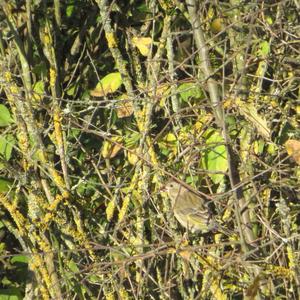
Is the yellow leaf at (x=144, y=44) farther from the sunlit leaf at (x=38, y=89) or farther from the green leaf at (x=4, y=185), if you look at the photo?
the green leaf at (x=4, y=185)

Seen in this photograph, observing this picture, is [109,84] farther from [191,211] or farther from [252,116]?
[252,116]

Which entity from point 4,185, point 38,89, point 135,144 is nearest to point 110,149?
point 135,144

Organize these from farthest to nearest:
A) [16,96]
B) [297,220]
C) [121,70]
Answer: [297,220] → [121,70] → [16,96]

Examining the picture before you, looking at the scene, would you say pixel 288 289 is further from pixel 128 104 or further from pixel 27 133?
pixel 27 133

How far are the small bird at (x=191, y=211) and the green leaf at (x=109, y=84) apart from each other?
62cm

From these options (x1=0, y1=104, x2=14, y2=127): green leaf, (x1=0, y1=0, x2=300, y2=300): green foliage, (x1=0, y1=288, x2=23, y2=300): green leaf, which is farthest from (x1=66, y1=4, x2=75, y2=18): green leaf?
(x1=0, y1=288, x2=23, y2=300): green leaf

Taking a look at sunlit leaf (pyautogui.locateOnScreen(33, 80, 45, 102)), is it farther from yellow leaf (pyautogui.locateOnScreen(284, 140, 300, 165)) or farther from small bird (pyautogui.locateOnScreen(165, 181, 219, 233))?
yellow leaf (pyautogui.locateOnScreen(284, 140, 300, 165))

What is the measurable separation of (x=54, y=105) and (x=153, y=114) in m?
0.59

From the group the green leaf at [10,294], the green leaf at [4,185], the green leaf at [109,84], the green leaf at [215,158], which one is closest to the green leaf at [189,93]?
the green leaf at [215,158]

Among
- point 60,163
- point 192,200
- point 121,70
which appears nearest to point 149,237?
point 192,200

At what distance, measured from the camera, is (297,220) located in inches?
181

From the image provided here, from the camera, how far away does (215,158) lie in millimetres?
3979

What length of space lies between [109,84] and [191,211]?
830mm

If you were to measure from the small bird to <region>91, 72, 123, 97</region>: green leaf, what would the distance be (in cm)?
62
